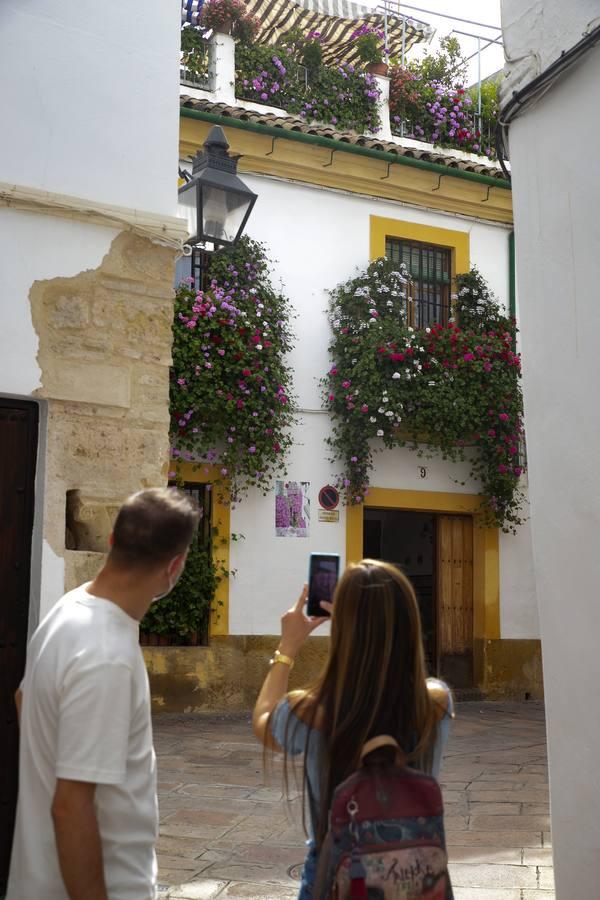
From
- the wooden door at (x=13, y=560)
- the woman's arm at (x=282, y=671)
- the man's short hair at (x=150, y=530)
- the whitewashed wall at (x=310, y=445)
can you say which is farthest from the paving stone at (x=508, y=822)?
the whitewashed wall at (x=310, y=445)

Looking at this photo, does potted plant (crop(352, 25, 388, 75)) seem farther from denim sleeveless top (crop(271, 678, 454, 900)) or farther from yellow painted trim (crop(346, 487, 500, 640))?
denim sleeveless top (crop(271, 678, 454, 900))

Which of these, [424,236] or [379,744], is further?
[424,236]

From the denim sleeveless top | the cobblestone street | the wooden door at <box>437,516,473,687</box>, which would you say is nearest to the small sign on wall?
the wooden door at <box>437,516,473,687</box>

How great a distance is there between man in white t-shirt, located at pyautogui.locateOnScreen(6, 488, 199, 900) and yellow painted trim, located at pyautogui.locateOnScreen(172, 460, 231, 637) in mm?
9233

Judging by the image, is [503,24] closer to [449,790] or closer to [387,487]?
[449,790]

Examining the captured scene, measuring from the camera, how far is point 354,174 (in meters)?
12.6

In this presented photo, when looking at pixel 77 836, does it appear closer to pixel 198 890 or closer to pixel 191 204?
pixel 198 890

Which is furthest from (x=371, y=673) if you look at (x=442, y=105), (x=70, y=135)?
(x=442, y=105)

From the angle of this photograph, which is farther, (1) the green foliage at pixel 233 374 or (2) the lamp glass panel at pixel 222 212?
(1) the green foliage at pixel 233 374

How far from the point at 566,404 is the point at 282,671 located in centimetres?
242

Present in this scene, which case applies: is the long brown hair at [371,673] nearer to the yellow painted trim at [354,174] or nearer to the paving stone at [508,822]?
the paving stone at [508,822]

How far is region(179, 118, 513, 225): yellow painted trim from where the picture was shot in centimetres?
1201

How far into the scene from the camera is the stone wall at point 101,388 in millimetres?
4457

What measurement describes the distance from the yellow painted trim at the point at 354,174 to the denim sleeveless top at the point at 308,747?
10059 mm
